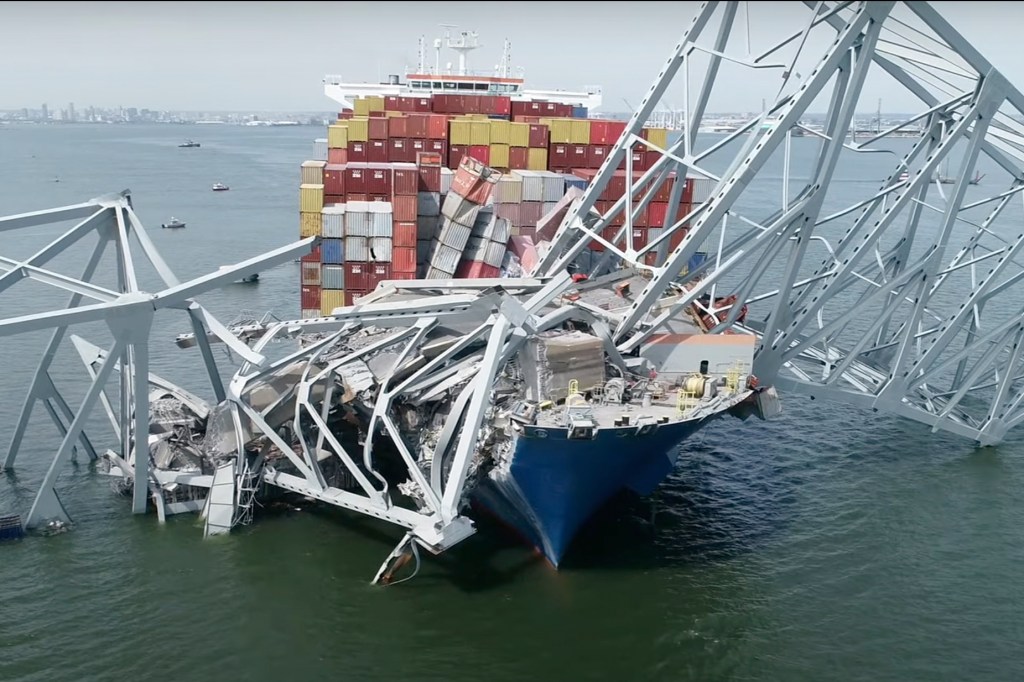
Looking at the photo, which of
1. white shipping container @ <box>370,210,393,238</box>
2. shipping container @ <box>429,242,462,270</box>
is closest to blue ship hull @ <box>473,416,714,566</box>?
shipping container @ <box>429,242,462,270</box>

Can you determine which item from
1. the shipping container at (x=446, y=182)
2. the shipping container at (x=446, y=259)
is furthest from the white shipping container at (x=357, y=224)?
the shipping container at (x=446, y=182)

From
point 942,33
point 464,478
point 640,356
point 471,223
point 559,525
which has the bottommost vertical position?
point 559,525

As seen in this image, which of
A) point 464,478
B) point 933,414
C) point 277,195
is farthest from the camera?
point 277,195

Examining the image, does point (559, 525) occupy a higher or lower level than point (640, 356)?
lower

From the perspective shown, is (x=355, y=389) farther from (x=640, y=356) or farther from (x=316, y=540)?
(x=640, y=356)

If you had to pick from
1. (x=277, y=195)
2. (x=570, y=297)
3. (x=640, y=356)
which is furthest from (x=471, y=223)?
(x=277, y=195)

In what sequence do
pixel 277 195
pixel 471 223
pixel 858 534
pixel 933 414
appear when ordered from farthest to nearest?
1. pixel 277 195
2. pixel 471 223
3. pixel 933 414
4. pixel 858 534
